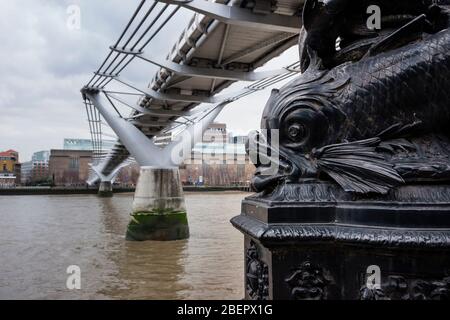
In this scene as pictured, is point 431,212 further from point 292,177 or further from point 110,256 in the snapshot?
point 110,256

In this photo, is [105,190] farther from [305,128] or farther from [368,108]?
[368,108]

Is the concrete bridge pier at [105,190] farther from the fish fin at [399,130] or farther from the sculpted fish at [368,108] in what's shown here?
the fish fin at [399,130]

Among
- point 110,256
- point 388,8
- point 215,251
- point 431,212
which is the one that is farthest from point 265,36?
point 431,212

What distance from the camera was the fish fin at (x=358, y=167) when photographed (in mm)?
2215

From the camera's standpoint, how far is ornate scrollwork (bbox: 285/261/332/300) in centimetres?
216

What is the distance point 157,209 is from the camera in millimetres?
15117

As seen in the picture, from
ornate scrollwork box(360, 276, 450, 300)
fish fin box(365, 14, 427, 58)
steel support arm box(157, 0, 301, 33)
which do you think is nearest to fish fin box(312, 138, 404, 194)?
ornate scrollwork box(360, 276, 450, 300)

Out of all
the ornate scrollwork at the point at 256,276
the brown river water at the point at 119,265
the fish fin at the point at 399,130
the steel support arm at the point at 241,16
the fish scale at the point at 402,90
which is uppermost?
the steel support arm at the point at 241,16

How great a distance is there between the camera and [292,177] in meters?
2.45

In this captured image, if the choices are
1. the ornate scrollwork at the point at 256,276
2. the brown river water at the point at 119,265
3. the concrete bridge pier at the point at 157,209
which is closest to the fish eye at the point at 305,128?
the ornate scrollwork at the point at 256,276

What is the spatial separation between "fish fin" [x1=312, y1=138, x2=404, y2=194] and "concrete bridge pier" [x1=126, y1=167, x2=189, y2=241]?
42.5ft

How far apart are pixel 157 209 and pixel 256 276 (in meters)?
13.0

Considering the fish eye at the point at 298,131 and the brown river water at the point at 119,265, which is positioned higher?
the fish eye at the point at 298,131

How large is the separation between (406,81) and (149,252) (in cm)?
1102
